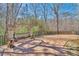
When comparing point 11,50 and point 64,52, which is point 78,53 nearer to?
point 64,52

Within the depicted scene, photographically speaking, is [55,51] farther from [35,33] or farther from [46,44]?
[35,33]

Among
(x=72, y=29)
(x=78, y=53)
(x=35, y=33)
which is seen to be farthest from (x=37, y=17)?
(x=78, y=53)

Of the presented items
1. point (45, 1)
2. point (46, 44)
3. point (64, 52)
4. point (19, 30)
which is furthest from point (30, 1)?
point (64, 52)

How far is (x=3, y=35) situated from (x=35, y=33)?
0.78ft

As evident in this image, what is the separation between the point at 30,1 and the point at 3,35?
1.07ft

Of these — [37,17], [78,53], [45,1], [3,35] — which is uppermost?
[45,1]

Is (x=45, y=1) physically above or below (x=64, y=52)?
above

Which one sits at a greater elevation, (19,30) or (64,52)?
(19,30)

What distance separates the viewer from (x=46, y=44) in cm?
127

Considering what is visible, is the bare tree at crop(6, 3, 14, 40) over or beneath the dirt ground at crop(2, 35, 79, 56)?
over

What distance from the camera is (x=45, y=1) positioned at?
4.26 feet

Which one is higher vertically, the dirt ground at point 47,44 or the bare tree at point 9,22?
the bare tree at point 9,22

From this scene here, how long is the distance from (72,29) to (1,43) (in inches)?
21.1

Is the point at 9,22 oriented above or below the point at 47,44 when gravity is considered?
above
